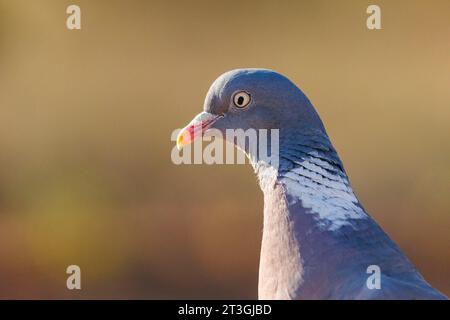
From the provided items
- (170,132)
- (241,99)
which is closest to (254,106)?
(241,99)

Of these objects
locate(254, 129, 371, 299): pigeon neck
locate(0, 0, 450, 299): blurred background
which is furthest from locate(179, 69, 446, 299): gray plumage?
locate(0, 0, 450, 299): blurred background

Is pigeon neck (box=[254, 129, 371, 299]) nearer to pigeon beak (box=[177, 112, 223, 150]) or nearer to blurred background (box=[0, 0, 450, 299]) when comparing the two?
pigeon beak (box=[177, 112, 223, 150])

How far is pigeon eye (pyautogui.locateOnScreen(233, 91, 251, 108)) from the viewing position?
3521mm

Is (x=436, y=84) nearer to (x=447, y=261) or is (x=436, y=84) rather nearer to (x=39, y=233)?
(x=447, y=261)

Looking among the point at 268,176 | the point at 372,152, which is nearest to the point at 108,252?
the point at 372,152

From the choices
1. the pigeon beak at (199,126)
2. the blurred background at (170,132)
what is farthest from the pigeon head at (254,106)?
the blurred background at (170,132)

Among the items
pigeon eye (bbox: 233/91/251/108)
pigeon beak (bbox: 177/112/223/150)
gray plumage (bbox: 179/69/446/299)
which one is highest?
pigeon eye (bbox: 233/91/251/108)

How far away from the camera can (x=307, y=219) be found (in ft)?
10.5

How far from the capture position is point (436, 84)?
8031 millimetres

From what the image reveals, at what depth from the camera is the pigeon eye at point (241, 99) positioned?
3521 mm

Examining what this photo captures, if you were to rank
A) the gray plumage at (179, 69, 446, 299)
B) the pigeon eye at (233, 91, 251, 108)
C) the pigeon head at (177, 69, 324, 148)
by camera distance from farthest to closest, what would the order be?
the pigeon eye at (233, 91, 251, 108) → the pigeon head at (177, 69, 324, 148) → the gray plumage at (179, 69, 446, 299)

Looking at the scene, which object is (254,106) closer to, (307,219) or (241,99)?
(241,99)

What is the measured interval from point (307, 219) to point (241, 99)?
0.57 metres

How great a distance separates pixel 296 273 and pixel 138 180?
5403mm
